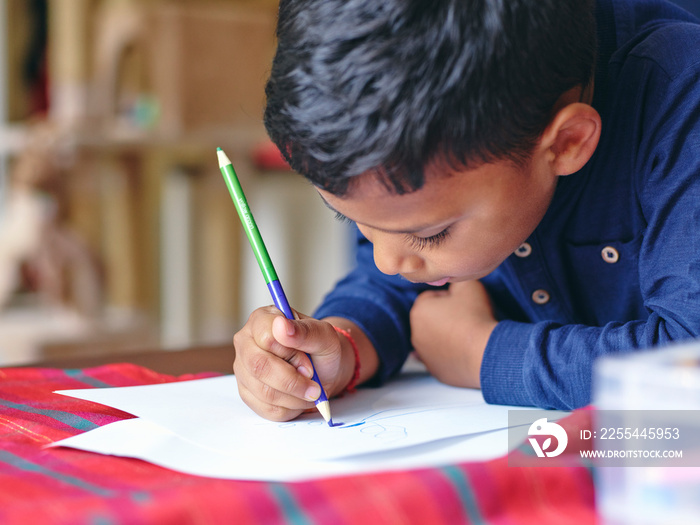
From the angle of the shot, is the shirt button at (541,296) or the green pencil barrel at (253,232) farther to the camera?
the shirt button at (541,296)

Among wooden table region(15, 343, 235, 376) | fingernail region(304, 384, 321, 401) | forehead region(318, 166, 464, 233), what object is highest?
forehead region(318, 166, 464, 233)

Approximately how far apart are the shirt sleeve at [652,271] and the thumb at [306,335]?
0.11 meters

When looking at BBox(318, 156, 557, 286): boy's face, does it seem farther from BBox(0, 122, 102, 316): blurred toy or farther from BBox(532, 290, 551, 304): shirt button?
BBox(0, 122, 102, 316): blurred toy

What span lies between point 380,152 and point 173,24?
1.48m

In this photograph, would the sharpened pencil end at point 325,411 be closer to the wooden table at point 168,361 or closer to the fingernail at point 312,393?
the fingernail at point 312,393

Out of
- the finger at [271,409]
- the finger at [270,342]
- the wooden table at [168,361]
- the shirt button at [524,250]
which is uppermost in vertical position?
the shirt button at [524,250]

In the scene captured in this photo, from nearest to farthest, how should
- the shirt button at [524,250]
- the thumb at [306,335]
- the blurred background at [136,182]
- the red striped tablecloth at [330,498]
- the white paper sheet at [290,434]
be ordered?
the red striped tablecloth at [330,498]
the white paper sheet at [290,434]
the thumb at [306,335]
the shirt button at [524,250]
the blurred background at [136,182]

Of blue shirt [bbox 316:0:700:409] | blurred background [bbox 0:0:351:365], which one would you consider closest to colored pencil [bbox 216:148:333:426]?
blue shirt [bbox 316:0:700:409]

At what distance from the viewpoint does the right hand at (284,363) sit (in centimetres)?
52

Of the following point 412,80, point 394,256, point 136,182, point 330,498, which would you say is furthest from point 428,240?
point 136,182

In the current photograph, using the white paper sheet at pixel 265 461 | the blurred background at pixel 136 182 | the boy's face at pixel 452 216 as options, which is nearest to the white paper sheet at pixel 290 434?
the white paper sheet at pixel 265 461

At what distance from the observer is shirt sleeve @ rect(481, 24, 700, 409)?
506mm

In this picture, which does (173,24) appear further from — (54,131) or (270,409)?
(270,409)

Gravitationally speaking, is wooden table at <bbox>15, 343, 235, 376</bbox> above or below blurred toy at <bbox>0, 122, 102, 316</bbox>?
above
